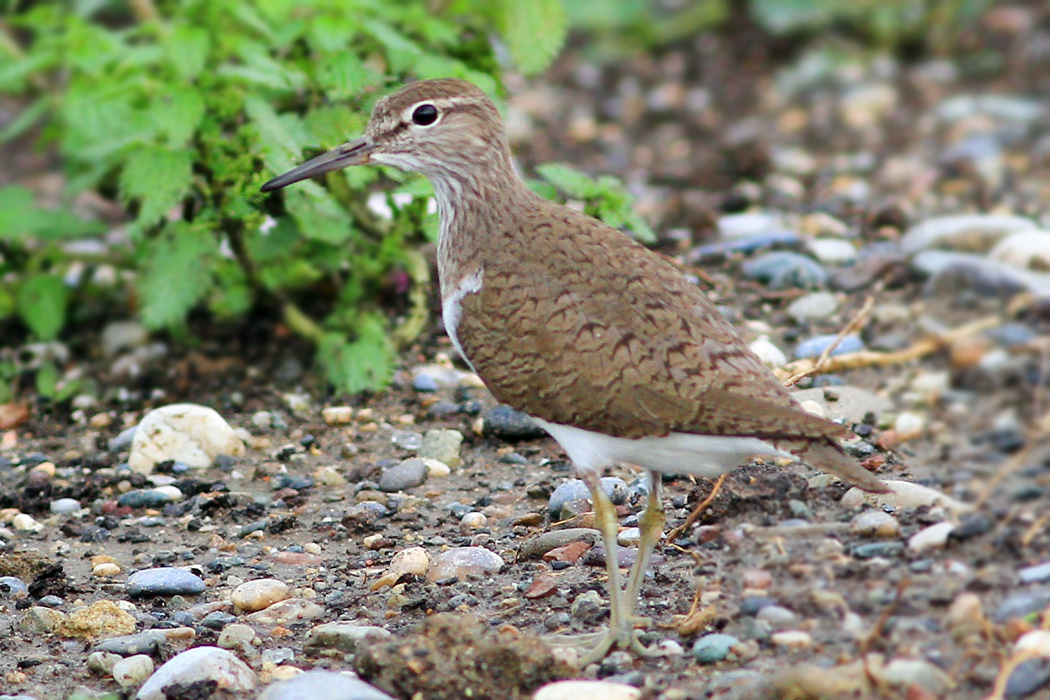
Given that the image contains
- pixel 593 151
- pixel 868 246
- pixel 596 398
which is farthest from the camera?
pixel 593 151

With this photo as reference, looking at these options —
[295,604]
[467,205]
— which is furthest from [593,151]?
[295,604]

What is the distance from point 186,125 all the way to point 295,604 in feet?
8.51

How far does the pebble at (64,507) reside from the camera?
20.7 feet

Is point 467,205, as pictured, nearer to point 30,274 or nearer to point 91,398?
point 91,398

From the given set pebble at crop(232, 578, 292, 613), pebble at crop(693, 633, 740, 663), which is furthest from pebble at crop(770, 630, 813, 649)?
pebble at crop(232, 578, 292, 613)

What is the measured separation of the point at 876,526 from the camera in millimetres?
4594

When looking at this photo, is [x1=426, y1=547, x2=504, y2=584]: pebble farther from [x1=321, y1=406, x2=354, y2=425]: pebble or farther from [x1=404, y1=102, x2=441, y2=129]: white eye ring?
[x1=404, y1=102, x2=441, y2=129]: white eye ring

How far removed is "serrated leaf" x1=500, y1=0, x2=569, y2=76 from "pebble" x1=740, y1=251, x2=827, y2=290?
1.76m

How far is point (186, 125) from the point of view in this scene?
6672 mm

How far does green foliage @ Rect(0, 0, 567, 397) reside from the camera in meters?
6.74

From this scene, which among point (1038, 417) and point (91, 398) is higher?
point (1038, 417)

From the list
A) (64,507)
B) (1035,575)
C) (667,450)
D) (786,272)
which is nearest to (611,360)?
(667,450)

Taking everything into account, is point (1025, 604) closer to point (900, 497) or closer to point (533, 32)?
point (900, 497)

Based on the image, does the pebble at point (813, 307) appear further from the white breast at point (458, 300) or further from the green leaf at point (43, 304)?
the green leaf at point (43, 304)
